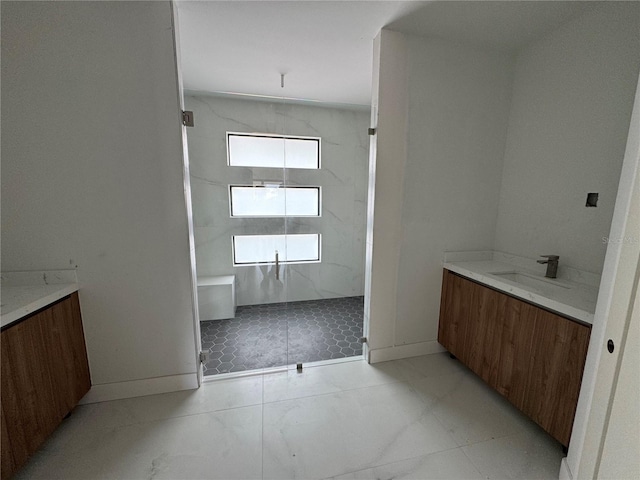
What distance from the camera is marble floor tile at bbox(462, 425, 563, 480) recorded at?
1.18 m

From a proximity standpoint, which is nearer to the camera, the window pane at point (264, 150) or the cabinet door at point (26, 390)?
the cabinet door at point (26, 390)

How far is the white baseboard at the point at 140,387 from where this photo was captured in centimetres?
157

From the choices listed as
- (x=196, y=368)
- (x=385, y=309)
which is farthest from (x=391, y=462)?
(x=196, y=368)

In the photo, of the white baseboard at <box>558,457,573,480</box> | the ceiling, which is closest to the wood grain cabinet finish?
the ceiling

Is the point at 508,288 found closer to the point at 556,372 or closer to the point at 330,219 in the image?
the point at 556,372

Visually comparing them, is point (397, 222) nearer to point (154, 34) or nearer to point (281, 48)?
point (281, 48)

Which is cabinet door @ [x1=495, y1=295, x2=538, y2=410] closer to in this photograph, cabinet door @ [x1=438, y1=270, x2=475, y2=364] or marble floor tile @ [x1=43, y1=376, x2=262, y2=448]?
cabinet door @ [x1=438, y1=270, x2=475, y2=364]

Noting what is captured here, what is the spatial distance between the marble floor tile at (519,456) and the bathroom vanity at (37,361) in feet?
6.97

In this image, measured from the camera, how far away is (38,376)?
3.83 feet

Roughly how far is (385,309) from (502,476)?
1.04 meters

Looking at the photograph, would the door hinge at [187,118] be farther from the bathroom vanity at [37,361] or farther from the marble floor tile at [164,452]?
the marble floor tile at [164,452]

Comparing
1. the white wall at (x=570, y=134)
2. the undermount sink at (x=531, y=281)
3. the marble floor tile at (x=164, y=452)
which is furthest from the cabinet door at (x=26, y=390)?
the white wall at (x=570, y=134)

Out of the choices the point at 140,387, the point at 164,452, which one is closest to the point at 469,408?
the point at 164,452

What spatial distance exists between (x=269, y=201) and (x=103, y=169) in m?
1.58
